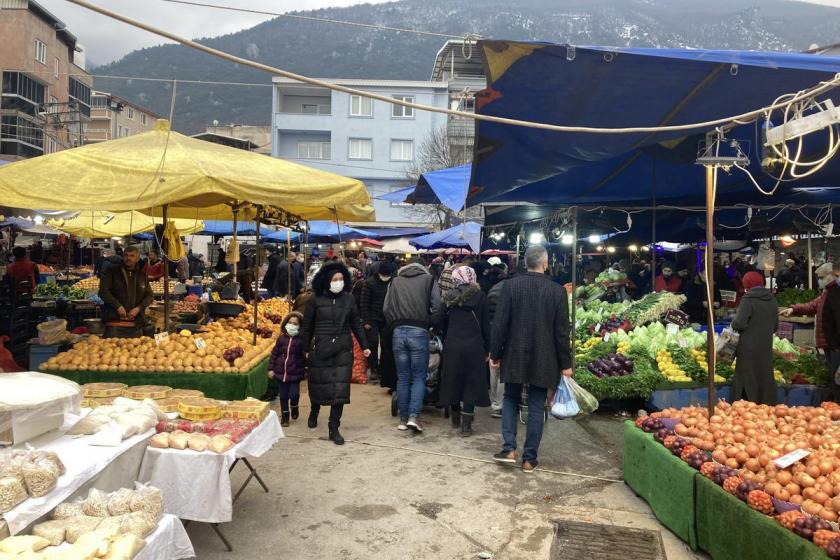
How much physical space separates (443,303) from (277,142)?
40942 mm

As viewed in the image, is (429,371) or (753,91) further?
(429,371)

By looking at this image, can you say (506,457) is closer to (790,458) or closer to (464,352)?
(464,352)

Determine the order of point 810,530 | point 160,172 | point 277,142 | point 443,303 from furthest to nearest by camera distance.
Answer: point 277,142
point 443,303
point 160,172
point 810,530

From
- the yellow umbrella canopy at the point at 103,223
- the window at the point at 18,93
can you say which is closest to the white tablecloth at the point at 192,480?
the yellow umbrella canopy at the point at 103,223

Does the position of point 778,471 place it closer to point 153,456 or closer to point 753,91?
point 753,91

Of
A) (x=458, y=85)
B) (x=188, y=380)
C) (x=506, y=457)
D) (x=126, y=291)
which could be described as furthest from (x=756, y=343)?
(x=458, y=85)

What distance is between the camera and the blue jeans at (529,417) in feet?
18.8

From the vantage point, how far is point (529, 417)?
5.80m

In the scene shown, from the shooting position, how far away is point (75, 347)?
730cm

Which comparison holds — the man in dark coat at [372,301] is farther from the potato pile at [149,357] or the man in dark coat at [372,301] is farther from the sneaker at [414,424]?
the sneaker at [414,424]

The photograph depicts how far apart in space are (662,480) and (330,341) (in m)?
3.39

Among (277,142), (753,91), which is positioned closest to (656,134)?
(753,91)

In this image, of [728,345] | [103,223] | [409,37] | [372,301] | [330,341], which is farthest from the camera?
[409,37]

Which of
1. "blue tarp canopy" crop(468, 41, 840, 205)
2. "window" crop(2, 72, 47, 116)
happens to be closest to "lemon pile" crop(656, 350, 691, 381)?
"blue tarp canopy" crop(468, 41, 840, 205)
